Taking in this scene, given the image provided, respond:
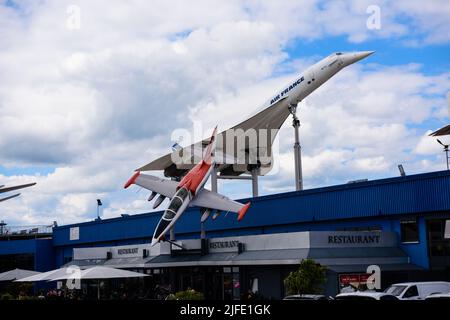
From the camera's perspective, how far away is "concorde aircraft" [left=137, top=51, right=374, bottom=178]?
1636 inches

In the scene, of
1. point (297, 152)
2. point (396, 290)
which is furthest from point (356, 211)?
point (396, 290)

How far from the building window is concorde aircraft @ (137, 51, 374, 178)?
11760 mm

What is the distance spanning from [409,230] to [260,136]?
1719 centimetres

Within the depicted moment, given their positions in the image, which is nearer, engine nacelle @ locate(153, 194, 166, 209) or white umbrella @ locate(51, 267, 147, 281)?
white umbrella @ locate(51, 267, 147, 281)

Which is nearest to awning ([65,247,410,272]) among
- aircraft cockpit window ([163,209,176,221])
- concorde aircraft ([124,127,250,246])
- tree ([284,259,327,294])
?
concorde aircraft ([124,127,250,246])

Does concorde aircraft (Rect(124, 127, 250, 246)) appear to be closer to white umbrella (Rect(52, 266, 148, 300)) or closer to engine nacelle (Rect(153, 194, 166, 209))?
engine nacelle (Rect(153, 194, 166, 209))

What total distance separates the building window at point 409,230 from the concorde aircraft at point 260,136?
A: 11760 millimetres

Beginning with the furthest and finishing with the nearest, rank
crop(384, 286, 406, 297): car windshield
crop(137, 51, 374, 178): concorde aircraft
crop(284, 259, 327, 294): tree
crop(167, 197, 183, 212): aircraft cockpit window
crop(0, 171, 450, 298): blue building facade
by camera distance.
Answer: crop(137, 51, 374, 178): concorde aircraft → crop(167, 197, 183, 212): aircraft cockpit window → crop(0, 171, 450, 298): blue building facade → crop(284, 259, 327, 294): tree → crop(384, 286, 406, 297): car windshield

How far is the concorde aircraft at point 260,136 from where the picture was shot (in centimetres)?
4156

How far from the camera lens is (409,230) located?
34.3 metres

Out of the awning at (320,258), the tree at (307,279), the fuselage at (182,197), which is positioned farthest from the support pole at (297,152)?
the tree at (307,279)

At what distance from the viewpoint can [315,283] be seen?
2777 cm
